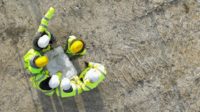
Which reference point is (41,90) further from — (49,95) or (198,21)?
(198,21)

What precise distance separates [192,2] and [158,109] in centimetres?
150

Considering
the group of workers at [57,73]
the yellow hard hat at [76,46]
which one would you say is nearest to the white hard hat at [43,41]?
the group of workers at [57,73]

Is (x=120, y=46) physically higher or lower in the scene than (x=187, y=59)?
higher

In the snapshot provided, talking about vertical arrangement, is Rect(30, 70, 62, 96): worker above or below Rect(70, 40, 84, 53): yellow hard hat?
below

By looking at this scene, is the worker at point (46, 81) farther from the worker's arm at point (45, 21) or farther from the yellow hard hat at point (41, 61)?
the worker's arm at point (45, 21)

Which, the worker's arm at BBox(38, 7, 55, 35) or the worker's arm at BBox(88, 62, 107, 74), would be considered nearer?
the worker's arm at BBox(38, 7, 55, 35)

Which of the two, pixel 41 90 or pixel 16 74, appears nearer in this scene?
pixel 41 90

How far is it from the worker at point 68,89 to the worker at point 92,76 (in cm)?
8

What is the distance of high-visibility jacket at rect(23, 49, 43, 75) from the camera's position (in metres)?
4.73

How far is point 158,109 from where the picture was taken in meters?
5.38

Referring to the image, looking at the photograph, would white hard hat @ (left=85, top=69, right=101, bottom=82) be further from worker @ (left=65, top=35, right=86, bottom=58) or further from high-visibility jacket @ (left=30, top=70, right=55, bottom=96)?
high-visibility jacket @ (left=30, top=70, right=55, bottom=96)

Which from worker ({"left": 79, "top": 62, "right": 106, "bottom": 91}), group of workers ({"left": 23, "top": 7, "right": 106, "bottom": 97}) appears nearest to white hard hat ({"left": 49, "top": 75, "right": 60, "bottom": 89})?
group of workers ({"left": 23, "top": 7, "right": 106, "bottom": 97})

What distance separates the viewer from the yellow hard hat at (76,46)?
4.76 m

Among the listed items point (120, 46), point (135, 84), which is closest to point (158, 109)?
point (135, 84)
